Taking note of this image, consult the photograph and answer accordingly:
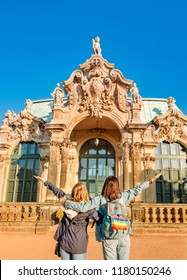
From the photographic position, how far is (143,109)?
19.8 meters

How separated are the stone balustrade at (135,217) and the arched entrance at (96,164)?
14.3 feet

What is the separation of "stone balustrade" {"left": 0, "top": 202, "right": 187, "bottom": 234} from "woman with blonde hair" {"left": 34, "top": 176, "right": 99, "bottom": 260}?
800 centimetres

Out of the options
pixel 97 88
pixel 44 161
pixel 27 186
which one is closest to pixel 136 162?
pixel 97 88

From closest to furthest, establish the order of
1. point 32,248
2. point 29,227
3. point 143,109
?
point 32,248 → point 29,227 → point 143,109

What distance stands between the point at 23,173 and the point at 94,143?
5583 mm

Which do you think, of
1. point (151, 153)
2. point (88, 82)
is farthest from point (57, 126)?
point (151, 153)

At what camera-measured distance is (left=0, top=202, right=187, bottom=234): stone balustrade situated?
11047 millimetres

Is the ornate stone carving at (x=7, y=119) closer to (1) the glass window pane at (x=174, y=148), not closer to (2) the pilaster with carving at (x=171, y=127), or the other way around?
(2) the pilaster with carving at (x=171, y=127)

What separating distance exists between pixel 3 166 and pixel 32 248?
979cm

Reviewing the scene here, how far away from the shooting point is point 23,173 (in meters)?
17.0

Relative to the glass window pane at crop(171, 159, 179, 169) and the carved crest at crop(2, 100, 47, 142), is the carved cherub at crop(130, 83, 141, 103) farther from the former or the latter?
the carved crest at crop(2, 100, 47, 142)

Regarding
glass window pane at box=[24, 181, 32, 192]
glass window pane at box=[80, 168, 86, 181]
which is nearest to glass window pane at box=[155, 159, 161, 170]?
glass window pane at box=[80, 168, 86, 181]

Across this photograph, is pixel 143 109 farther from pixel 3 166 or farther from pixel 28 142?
pixel 3 166

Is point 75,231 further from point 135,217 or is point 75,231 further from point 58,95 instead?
point 58,95
